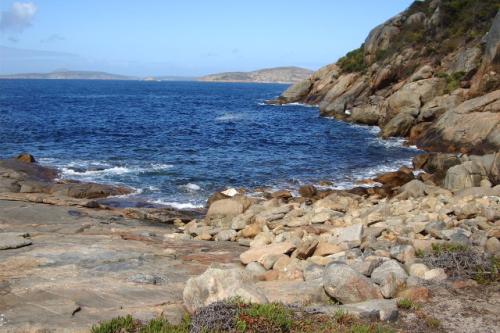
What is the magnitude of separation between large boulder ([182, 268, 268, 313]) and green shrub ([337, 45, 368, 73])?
6668 centimetres

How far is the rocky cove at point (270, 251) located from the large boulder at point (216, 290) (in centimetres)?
2

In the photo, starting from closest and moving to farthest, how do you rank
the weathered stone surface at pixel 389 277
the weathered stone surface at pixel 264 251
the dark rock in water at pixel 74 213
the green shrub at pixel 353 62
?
1. the weathered stone surface at pixel 389 277
2. the weathered stone surface at pixel 264 251
3. the dark rock in water at pixel 74 213
4. the green shrub at pixel 353 62

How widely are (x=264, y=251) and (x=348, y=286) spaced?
159 inches

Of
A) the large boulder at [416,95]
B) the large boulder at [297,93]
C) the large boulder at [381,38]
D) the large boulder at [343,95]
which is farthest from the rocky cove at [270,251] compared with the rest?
the large boulder at [297,93]

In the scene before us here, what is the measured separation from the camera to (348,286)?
356 inches

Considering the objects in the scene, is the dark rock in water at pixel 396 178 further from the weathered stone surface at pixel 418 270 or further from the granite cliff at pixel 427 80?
the weathered stone surface at pixel 418 270

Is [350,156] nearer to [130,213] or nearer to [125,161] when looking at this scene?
[125,161]

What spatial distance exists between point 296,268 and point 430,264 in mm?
2979

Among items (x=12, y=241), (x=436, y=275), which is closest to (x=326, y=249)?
(x=436, y=275)

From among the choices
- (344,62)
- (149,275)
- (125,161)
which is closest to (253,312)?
(149,275)

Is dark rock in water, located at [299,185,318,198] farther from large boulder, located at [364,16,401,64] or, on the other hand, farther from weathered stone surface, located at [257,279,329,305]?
large boulder, located at [364,16,401,64]

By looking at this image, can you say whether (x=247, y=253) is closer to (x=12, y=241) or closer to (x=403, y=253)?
(x=403, y=253)

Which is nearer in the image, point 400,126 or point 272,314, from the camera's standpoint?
point 272,314

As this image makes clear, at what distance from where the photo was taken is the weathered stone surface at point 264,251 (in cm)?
1263
